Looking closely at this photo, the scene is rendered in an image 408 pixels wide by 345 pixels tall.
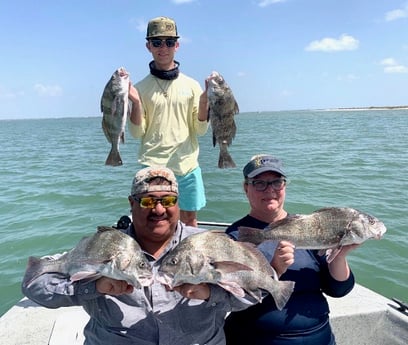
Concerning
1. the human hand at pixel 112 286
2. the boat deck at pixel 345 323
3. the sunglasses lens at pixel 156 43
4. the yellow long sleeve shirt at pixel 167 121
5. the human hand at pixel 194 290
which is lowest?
the boat deck at pixel 345 323

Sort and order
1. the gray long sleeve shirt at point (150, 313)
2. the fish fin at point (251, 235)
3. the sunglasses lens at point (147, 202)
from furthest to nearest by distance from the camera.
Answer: the fish fin at point (251, 235)
the sunglasses lens at point (147, 202)
the gray long sleeve shirt at point (150, 313)

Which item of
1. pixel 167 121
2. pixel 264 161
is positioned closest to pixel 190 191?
pixel 167 121

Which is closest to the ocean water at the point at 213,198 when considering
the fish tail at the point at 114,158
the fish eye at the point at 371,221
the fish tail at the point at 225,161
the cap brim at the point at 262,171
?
the fish tail at the point at 114,158

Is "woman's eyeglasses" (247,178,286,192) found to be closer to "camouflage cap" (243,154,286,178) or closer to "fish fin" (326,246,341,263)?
"camouflage cap" (243,154,286,178)

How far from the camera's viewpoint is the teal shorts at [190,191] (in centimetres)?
491

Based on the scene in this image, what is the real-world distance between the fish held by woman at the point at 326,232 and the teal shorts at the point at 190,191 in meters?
2.20

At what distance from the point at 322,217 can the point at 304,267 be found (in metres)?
0.43

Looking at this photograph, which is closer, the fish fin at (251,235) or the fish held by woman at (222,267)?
the fish held by woman at (222,267)

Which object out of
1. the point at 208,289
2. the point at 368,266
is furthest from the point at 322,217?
the point at 368,266

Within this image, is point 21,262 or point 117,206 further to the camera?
point 117,206

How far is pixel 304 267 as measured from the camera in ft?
9.78

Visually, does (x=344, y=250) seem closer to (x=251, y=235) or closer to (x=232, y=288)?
(x=251, y=235)

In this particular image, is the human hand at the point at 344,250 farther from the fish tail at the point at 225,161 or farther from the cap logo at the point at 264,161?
the fish tail at the point at 225,161

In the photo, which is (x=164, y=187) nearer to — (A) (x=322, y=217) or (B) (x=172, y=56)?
(A) (x=322, y=217)
